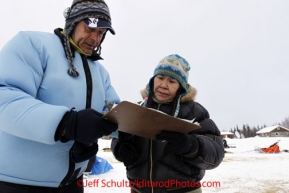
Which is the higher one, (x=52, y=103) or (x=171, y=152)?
(x=52, y=103)

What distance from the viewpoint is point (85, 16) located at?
1.45 m

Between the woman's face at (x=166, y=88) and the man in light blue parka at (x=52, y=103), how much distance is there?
0.66 meters

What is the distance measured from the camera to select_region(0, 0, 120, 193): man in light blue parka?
100 cm

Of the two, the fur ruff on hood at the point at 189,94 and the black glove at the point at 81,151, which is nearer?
the black glove at the point at 81,151

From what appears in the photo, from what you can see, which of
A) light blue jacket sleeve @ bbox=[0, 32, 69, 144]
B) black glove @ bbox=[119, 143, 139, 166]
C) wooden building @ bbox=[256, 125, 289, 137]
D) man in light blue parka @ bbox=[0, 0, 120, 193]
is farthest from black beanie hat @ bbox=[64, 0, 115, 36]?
wooden building @ bbox=[256, 125, 289, 137]

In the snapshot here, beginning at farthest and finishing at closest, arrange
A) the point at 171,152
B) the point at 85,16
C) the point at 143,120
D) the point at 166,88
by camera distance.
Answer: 1. the point at 166,88
2. the point at 171,152
3. the point at 85,16
4. the point at 143,120

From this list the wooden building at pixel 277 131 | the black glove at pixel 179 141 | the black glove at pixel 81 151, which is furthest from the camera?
the wooden building at pixel 277 131

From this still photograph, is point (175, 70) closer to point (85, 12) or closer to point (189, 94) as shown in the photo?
point (189, 94)

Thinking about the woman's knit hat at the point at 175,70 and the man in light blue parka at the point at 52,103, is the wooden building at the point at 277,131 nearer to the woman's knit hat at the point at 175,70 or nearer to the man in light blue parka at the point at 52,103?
the woman's knit hat at the point at 175,70

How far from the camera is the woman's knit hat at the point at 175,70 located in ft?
6.88

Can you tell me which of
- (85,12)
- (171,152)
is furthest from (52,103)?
(171,152)

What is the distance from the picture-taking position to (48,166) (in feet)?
4.07

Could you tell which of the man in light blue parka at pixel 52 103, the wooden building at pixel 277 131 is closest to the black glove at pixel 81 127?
the man in light blue parka at pixel 52 103

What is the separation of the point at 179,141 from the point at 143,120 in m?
0.44
